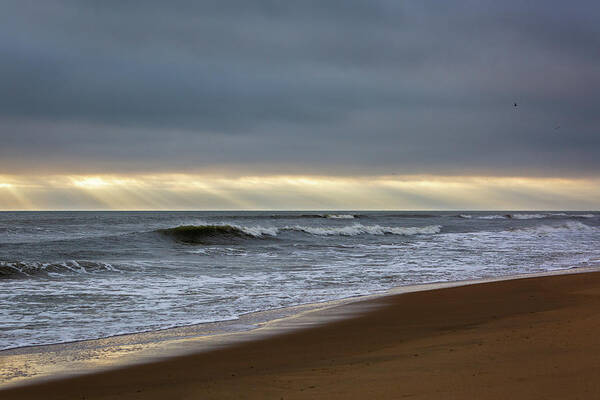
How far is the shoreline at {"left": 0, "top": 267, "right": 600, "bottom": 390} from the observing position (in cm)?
511

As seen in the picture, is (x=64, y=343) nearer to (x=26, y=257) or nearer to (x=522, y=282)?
(x=522, y=282)

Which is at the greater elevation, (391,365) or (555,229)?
(555,229)

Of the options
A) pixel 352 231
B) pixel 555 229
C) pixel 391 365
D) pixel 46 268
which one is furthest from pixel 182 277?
pixel 555 229

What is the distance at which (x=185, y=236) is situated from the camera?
27906mm

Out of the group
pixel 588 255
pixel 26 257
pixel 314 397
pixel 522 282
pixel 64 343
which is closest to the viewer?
pixel 314 397

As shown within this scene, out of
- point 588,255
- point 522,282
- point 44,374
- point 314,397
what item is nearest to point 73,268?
point 44,374

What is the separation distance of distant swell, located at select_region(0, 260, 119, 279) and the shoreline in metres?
7.57

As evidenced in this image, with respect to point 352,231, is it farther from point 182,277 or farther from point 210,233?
point 182,277

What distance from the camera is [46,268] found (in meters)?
14.1

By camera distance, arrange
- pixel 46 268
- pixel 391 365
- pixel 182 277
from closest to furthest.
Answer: pixel 391 365 → pixel 182 277 → pixel 46 268

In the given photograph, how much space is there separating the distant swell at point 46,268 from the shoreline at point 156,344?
7.57 metres

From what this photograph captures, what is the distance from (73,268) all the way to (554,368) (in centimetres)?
1283

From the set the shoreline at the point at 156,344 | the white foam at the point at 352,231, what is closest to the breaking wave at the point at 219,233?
the white foam at the point at 352,231

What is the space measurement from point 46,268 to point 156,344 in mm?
9329
